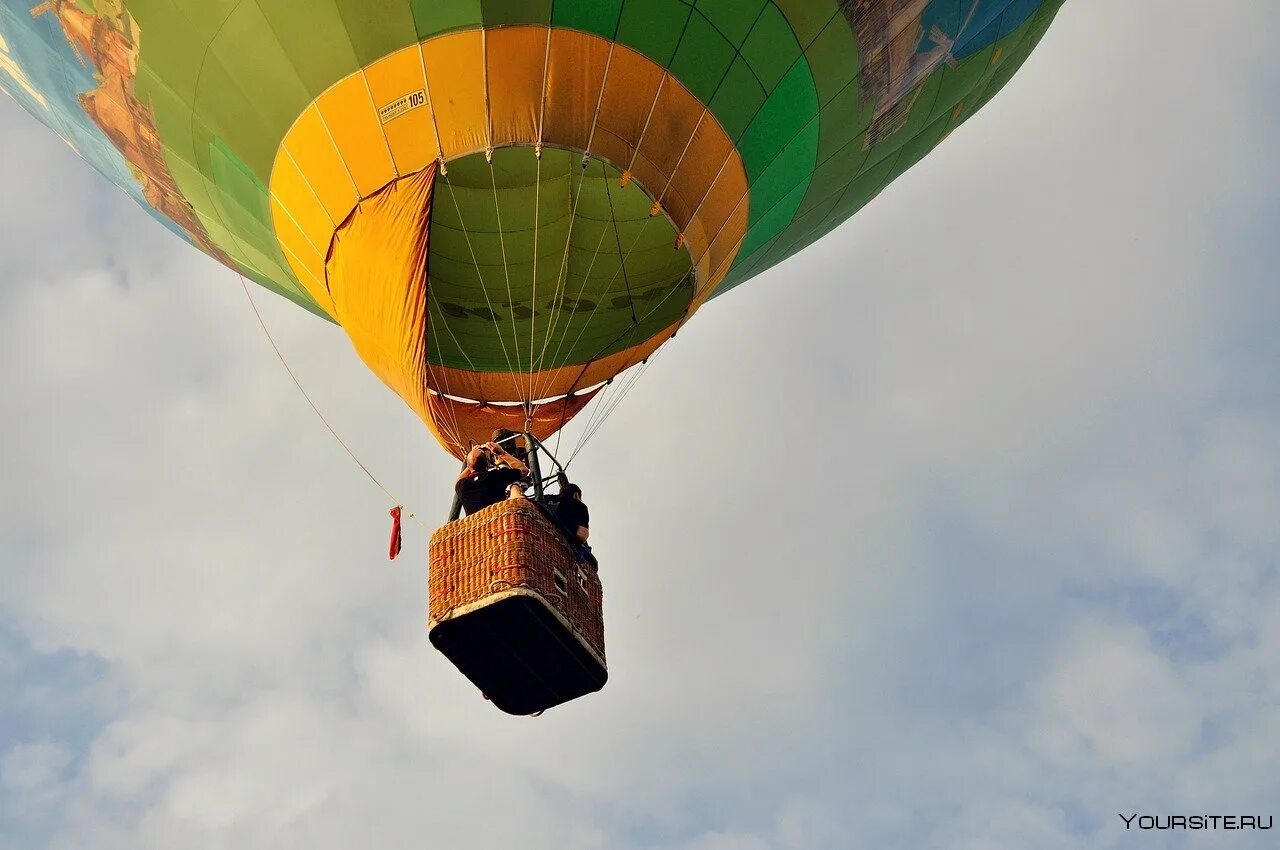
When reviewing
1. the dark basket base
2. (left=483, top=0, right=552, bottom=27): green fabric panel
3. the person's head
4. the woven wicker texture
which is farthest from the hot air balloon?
the person's head

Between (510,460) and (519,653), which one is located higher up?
(510,460)

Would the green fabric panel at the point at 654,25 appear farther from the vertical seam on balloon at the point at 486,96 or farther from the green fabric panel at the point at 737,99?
the vertical seam on balloon at the point at 486,96

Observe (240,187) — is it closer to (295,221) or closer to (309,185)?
(295,221)

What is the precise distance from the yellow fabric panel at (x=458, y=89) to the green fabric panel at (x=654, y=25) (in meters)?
0.79

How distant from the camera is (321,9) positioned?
839 cm

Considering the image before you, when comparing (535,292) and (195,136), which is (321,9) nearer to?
(195,136)

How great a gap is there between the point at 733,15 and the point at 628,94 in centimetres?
73

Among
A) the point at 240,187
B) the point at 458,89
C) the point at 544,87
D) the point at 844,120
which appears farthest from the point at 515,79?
the point at 844,120

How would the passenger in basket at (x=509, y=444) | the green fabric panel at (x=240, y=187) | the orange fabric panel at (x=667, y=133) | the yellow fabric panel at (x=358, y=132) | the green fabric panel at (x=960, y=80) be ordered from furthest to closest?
1. the green fabric panel at (x=960, y=80)
2. the green fabric panel at (x=240, y=187)
3. the passenger in basket at (x=509, y=444)
4. the orange fabric panel at (x=667, y=133)
5. the yellow fabric panel at (x=358, y=132)

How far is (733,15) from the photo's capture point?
869cm

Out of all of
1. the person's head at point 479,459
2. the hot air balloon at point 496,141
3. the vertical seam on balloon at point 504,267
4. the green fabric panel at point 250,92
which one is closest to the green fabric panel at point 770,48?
the hot air balloon at point 496,141

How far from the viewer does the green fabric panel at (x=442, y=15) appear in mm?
8305

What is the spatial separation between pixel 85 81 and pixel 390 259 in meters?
2.55

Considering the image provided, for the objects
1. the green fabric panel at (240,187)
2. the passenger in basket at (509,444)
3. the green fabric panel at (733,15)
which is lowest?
the passenger in basket at (509,444)
